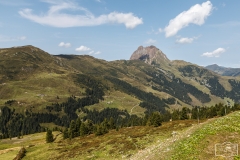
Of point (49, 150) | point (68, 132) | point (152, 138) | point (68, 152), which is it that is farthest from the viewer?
point (68, 132)

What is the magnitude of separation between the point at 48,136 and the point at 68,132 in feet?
54.2

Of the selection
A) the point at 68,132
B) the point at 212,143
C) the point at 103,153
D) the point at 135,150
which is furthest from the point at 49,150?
the point at 212,143

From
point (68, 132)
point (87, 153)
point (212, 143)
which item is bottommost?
point (68, 132)

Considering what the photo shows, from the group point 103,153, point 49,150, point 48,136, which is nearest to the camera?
point 103,153

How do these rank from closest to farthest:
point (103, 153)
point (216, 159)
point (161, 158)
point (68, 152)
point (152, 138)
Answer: point (216, 159) < point (161, 158) < point (103, 153) < point (152, 138) < point (68, 152)

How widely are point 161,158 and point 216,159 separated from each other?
793 centimetres

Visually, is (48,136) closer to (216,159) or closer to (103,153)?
(103,153)

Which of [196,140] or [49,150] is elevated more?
[196,140]

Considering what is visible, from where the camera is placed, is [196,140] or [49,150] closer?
[196,140]

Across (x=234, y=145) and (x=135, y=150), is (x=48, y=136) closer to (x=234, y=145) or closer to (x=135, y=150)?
(x=135, y=150)

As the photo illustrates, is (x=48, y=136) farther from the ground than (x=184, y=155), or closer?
closer

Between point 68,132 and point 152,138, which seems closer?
point 152,138

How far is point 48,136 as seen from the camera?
105125 millimetres

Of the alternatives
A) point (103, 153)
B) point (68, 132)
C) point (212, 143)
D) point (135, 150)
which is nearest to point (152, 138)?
point (135, 150)
